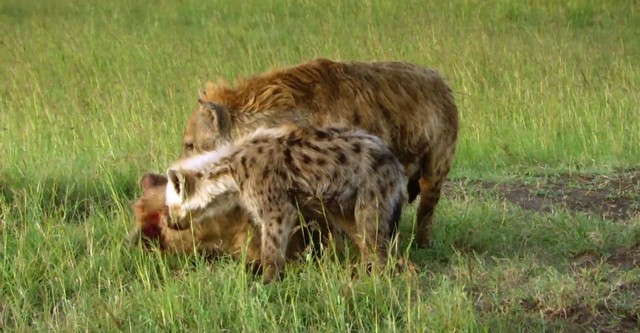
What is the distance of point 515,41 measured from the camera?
11336 mm

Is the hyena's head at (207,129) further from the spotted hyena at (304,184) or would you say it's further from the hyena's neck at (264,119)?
the spotted hyena at (304,184)

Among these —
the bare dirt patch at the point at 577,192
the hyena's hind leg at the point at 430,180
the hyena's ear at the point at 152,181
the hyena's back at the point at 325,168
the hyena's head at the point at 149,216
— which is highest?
the hyena's back at the point at 325,168

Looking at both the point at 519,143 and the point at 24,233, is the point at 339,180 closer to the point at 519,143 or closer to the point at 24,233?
the point at 24,233

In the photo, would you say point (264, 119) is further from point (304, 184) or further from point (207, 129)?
point (304, 184)

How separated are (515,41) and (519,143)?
390 centimetres

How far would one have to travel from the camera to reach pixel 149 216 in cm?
496

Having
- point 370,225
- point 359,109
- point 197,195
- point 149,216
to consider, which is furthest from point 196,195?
point 359,109

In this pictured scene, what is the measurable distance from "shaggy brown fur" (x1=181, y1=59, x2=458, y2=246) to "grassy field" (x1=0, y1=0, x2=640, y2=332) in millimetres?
336

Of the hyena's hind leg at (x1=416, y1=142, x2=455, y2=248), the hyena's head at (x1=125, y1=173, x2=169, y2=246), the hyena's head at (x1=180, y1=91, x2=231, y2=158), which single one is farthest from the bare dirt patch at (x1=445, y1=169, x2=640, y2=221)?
the hyena's head at (x1=125, y1=173, x2=169, y2=246)

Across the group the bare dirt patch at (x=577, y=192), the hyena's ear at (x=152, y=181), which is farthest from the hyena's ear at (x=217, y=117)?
the bare dirt patch at (x=577, y=192)

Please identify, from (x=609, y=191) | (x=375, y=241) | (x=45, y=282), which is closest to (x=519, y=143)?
(x=609, y=191)

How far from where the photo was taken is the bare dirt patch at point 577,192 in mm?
5996

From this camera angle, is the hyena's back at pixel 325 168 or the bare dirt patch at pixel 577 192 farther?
the bare dirt patch at pixel 577 192

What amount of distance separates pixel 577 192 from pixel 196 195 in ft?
8.28
